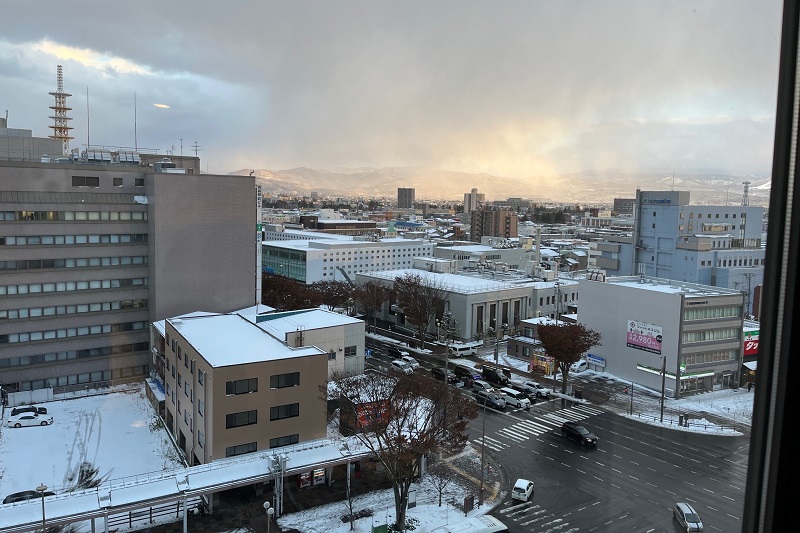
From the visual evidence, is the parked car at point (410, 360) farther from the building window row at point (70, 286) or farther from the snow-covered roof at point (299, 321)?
the building window row at point (70, 286)

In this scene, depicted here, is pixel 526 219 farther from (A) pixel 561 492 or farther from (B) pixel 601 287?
→ (A) pixel 561 492

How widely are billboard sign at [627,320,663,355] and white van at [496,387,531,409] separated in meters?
2.57

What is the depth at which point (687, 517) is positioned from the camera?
5.23 meters

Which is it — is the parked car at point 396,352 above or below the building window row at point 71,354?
below

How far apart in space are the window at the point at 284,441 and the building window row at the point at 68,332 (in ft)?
17.7

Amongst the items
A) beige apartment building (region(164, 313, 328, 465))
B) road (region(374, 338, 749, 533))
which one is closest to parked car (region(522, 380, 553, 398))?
road (region(374, 338, 749, 533))

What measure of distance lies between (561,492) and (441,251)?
1699cm

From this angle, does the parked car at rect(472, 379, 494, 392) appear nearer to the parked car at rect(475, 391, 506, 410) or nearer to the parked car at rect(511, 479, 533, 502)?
the parked car at rect(475, 391, 506, 410)

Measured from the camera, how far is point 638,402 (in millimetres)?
9180

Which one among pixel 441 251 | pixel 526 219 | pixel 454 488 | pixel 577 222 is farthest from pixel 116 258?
pixel 526 219

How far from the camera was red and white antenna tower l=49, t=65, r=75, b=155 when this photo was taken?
8.34m

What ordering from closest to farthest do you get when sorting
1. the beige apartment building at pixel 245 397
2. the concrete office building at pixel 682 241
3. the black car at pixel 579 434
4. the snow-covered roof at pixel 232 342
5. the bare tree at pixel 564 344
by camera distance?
the beige apartment building at pixel 245 397 → the snow-covered roof at pixel 232 342 → the black car at pixel 579 434 → the bare tree at pixel 564 344 → the concrete office building at pixel 682 241

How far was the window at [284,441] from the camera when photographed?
252 inches

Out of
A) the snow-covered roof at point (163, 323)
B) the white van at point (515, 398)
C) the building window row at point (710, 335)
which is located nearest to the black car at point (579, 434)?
the white van at point (515, 398)
